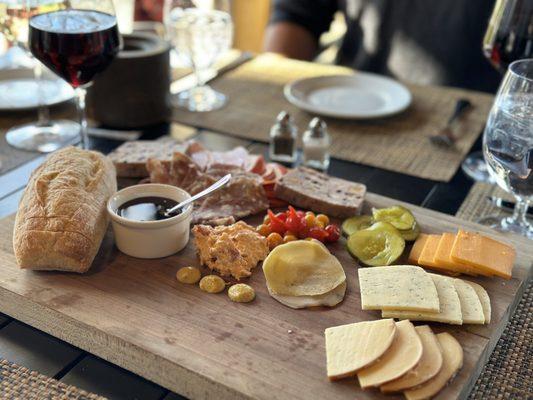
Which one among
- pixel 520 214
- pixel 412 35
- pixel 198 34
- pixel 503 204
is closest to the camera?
pixel 520 214

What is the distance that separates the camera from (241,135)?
80.7 inches

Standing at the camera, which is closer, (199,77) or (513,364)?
(513,364)

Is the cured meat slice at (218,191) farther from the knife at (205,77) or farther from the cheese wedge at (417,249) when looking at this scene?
the knife at (205,77)

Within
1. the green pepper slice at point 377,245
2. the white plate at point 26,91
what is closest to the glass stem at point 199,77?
the white plate at point 26,91

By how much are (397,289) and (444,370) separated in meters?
0.20

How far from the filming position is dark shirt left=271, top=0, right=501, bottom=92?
9.82 ft

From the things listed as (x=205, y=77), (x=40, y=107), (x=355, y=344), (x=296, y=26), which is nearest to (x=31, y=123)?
(x=40, y=107)

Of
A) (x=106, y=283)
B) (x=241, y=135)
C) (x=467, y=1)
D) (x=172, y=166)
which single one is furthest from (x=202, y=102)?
(x=467, y=1)

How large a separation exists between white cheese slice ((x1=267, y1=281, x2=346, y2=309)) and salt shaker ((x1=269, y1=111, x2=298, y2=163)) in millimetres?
695

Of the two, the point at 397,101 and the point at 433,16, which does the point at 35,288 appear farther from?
the point at 433,16

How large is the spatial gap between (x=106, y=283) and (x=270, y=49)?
214cm

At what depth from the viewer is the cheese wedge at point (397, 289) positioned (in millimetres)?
1195

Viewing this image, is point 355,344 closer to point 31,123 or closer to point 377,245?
point 377,245

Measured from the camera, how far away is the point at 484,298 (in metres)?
1.28
